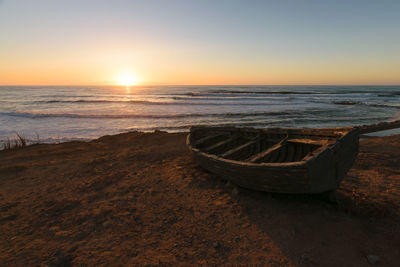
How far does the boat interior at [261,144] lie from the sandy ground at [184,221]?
0.94 m

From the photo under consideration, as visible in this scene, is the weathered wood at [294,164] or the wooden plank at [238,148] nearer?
the weathered wood at [294,164]

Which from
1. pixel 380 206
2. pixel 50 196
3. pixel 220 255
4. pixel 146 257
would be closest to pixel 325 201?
pixel 380 206

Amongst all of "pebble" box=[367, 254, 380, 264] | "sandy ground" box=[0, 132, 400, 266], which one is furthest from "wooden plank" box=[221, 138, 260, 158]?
"pebble" box=[367, 254, 380, 264]

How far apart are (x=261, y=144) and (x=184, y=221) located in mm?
3439

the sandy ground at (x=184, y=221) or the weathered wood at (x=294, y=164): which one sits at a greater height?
the weathered wood at (x=294, y=164)

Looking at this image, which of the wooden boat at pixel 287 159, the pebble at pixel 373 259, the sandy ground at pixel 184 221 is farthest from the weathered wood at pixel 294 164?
the pebble at pixel 373 259

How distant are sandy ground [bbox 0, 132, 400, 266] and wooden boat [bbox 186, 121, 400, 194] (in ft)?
1.77

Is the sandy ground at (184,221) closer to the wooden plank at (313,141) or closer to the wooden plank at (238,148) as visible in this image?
the wooden plank at (238,148)

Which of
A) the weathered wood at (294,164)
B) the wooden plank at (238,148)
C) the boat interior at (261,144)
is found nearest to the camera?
the weathered wood at (294,164)

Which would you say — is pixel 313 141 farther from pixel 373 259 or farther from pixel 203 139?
pixel 203 139

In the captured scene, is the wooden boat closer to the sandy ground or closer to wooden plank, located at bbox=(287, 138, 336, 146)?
wooden plank, located at bbox=(287, 138, 336, 146)

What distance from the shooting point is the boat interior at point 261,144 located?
480cm

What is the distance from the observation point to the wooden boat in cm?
313

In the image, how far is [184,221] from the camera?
356 cm
